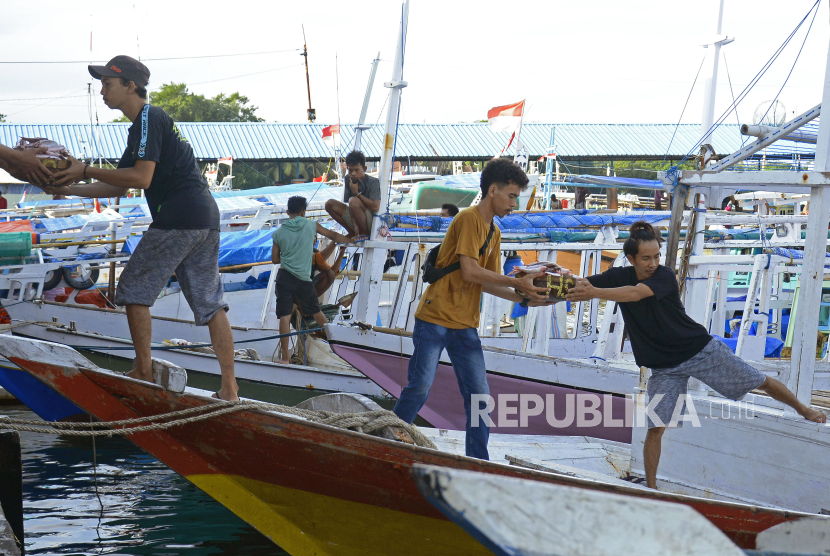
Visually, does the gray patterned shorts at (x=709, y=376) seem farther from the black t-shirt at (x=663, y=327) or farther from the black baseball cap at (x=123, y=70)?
the black baseball cap at (x=123, y=70)

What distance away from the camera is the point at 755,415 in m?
4.37

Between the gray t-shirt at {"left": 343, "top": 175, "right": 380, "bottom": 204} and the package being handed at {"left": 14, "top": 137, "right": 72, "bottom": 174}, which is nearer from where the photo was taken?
the package being handed at {"left": 14, "top": 137, "right": 72, "bottom": 174}

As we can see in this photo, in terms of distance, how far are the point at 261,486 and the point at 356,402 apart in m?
0.65

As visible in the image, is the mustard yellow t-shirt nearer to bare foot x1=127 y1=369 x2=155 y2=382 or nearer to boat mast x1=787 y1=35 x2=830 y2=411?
bare foot x1=127 y1=369 x2=155 y2=382

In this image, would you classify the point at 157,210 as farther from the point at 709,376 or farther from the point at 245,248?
the point at 245,248

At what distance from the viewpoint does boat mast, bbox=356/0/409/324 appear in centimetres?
805

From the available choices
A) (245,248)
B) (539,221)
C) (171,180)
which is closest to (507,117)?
(245,248)

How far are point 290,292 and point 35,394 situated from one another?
9.41ft

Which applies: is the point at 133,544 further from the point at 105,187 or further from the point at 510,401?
the point at 510,401

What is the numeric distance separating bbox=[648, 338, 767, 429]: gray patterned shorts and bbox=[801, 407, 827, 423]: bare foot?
31 cm

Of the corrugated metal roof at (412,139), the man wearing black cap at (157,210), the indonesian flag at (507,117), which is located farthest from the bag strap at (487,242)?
the corrugated metal roof at (412,139)

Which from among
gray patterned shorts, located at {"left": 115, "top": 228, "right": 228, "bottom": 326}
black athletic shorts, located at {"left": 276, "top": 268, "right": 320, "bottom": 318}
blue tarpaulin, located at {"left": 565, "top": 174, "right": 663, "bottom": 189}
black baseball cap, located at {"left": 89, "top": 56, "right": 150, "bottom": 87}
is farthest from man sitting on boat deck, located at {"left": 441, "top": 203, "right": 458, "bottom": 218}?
blue tarpaulin, located at {"left": 565, "top": 174, "right": 663, "bottom": 189}

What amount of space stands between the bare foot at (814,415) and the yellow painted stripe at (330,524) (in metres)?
1.95

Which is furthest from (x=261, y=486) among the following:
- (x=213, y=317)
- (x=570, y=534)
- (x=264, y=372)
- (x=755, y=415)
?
(x=264, y=372)
